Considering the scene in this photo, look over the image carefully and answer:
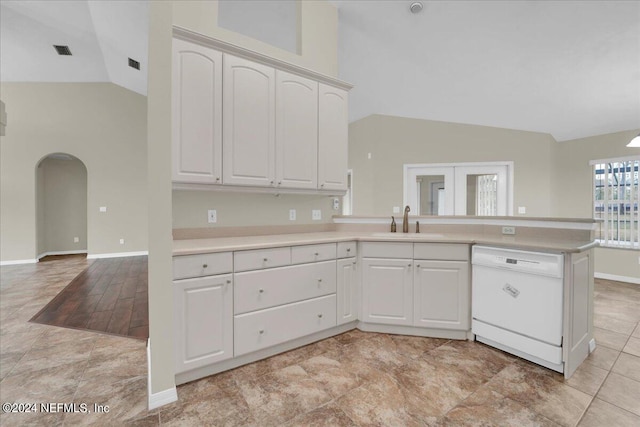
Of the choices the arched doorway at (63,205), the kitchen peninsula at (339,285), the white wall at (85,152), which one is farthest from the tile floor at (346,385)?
the arched doorway at (63,205)

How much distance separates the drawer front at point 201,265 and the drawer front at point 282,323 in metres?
0.38

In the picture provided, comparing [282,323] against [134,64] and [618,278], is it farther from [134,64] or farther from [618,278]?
[134,64]

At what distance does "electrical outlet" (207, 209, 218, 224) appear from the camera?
259cm

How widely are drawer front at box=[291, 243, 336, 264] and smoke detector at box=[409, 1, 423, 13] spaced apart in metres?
2.50

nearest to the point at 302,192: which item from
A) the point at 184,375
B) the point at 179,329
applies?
the point at 179,329

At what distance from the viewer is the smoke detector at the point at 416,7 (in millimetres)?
2996

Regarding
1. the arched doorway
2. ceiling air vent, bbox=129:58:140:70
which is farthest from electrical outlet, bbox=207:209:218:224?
the arched doorway

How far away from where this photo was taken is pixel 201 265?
6.48ft

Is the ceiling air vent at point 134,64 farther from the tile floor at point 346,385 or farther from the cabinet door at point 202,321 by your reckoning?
the cabinet door at point 202,321

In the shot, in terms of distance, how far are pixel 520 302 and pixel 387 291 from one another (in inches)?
39.4

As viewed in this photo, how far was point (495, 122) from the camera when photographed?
5184 mm

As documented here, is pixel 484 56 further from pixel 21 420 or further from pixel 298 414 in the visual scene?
pixel 21 420

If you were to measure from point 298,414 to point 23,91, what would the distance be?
334 inches

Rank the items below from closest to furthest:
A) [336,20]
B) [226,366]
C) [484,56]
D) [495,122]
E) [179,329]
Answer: [179,329] → [226,366] → [336,20] → [484,56] → [495,122]
